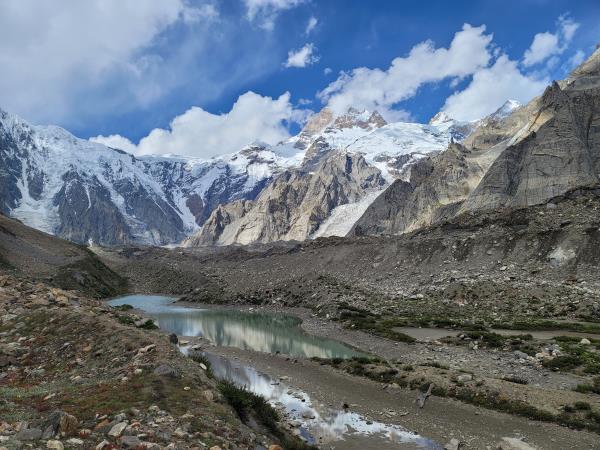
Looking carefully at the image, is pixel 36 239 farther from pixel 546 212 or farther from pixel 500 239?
pixel 546 212

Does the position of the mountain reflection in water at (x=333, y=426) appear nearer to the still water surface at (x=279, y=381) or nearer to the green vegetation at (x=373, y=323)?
the still water surface at (x=279, y=381)

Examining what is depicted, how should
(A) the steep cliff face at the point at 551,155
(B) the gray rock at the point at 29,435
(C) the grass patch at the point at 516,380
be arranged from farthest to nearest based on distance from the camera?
(A) the steep cliff face at the point at 551,155 < (C) the grass patch at the point at 516,380 < (B) the gray rock at the point at 29,435

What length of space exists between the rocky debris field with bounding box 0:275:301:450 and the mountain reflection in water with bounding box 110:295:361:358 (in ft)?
77.8

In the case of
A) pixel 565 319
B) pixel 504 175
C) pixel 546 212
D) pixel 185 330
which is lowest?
pixel 185 330

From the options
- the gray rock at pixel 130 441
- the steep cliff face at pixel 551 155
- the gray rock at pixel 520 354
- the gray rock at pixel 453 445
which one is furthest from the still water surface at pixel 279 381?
Result: the steep cliff face at pixel 551 155

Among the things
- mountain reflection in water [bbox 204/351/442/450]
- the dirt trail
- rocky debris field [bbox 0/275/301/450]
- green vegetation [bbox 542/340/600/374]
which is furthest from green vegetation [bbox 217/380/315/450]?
green vegetation [bbox 542/340/600/374]

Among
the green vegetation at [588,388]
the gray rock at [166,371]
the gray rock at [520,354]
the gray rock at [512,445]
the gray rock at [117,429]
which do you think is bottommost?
the gray rock at [512,445]

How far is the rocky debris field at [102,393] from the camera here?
12922mm

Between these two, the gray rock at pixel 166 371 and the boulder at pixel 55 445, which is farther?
the gray rock at pixel 166 371

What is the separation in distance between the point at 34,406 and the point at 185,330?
48.2 m

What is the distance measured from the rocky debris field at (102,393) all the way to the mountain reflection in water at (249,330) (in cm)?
2371

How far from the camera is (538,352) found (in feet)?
117

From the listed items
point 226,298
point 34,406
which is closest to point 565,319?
point 34,406

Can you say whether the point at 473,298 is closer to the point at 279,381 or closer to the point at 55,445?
the point at 279,381
